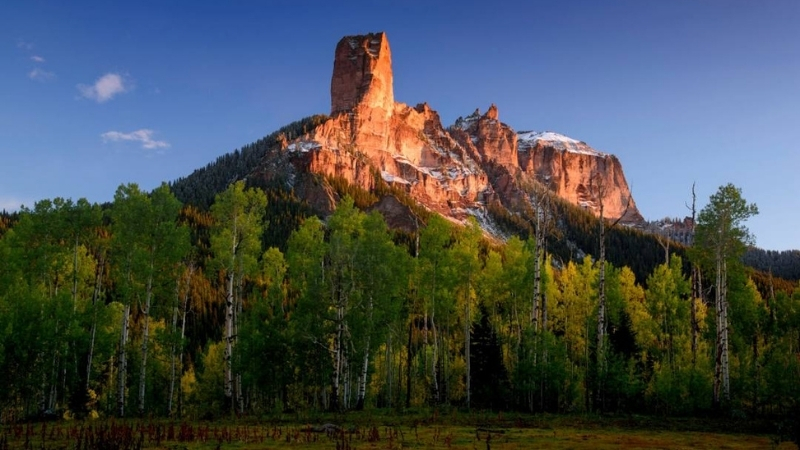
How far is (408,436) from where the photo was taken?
18.1 meters

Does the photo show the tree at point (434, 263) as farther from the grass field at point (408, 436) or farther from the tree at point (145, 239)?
the tree at point (145, 239)

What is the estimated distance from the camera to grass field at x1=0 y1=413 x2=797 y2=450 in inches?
582

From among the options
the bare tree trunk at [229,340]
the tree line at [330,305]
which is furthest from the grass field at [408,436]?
the tree line at [330,305]

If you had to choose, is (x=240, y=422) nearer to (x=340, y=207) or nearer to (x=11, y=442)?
(x=11, y=442)

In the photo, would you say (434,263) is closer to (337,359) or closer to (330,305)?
(330,305)

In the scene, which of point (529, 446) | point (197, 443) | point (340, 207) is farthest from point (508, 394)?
point (197, 443)

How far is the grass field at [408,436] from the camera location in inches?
582

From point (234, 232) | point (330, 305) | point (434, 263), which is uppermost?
point (234, 232)

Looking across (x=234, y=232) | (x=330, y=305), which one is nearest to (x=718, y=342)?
(x=330, y=305)

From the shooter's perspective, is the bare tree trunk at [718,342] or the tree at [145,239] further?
the tree at [145,239]

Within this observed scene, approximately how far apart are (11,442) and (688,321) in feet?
149

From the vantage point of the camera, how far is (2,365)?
78.3 ft

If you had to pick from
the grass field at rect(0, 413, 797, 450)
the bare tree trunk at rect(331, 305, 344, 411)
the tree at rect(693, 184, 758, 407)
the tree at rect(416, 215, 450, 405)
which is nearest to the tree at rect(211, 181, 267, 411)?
the bare tree trunk at rect(331, 305, 344, 411)

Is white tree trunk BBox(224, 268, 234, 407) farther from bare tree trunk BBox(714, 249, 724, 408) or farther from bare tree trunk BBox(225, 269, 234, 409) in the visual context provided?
bare tree trunk BBox(714, 249, 724, 408)
